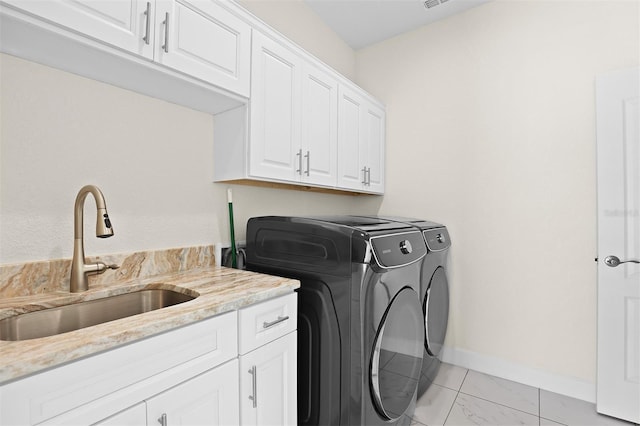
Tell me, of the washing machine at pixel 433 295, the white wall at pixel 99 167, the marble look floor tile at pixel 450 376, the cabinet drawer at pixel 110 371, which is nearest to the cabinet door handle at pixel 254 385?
the cabinet drawer at pixel 110 371

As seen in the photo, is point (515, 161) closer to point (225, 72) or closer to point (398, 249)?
point (398, 249)

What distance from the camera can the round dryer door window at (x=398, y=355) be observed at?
4.59 ft

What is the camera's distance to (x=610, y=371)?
1.90 metres

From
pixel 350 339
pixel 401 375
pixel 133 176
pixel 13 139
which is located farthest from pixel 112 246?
pixel 401 375

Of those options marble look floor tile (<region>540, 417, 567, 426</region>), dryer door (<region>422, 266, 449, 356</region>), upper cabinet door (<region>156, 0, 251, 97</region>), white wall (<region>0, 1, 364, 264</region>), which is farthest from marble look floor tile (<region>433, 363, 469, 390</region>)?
upper cabinet door (<region>156, 0, 251, 97</region>)

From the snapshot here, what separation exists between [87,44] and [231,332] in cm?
109

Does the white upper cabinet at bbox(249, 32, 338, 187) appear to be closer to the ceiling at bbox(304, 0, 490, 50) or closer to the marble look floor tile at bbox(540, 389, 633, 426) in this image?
the ceiling at bbox(304, 0, 490, 50)

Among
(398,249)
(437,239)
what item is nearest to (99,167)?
(398,249)

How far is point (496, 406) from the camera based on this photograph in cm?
195

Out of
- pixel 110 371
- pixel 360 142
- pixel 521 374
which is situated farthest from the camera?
pixel 360 142

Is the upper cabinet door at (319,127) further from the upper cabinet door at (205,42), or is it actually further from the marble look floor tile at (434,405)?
the marble look floor tile at (434,405)

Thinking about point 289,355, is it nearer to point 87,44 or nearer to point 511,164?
point 87,44

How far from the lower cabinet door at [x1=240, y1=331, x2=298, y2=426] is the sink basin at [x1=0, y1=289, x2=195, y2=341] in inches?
13.8

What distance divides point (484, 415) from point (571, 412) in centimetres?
56
